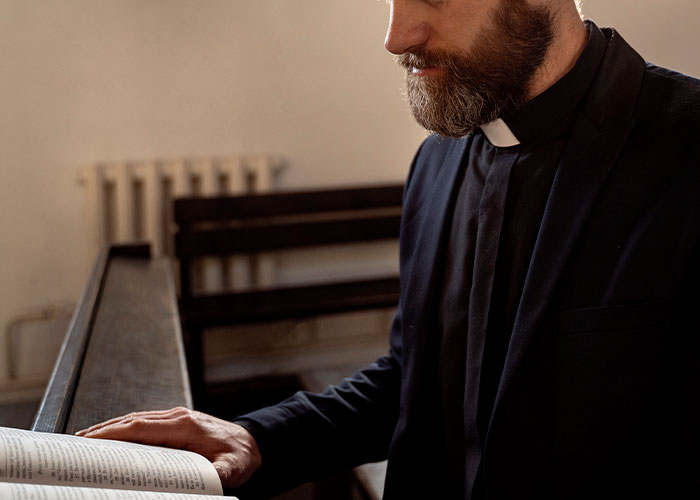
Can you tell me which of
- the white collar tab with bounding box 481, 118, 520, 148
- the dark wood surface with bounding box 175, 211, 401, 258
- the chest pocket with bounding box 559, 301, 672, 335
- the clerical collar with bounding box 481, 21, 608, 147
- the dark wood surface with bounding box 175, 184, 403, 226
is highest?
the clerical collar with bounding box 481, 21, 608, 147

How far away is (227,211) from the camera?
3.29 m

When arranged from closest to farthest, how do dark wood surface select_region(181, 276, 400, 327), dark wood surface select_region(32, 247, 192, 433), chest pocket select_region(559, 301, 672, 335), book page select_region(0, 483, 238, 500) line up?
book page select_region(0, 483, 238, 500), chest pocket select_region(559, 301, 672, 335), dark wood surface select_region(32, 247, 192, 433), dark wood surface select_region(181, 276, 400, 327)

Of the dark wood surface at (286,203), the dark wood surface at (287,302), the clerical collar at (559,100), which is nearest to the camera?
the clerical collar at (559,100)

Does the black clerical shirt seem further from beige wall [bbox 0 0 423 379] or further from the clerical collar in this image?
beige wall [bbox 0 0 423 379]

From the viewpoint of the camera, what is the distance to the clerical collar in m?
1.02

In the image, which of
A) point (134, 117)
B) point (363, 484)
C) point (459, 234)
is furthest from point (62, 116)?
point (459, 234)

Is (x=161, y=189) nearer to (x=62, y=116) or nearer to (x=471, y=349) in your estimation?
(x=62, y=116)

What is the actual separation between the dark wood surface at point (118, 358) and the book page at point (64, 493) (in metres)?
0.40

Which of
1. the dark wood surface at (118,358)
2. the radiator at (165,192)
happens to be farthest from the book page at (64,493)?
the radiator at (165,192)

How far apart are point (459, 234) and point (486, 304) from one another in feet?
0.48

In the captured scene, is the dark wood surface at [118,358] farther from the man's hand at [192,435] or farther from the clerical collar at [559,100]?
the clerical collar at [559,100]

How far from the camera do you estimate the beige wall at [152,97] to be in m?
3.15

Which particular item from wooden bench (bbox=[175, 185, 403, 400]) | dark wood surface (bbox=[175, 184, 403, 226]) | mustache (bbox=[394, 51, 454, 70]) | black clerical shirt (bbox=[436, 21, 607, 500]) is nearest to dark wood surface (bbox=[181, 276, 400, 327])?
wooden bench (bbox=[175, 185, 403, 400])

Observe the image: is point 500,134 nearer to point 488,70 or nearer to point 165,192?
point 488,70
